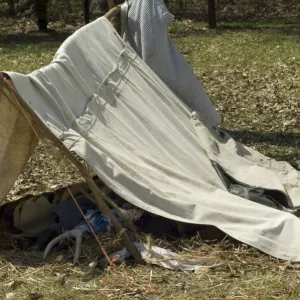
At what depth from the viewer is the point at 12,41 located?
20.4m

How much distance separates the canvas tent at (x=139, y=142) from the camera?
5.41 metres

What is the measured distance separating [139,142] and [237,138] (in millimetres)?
3421

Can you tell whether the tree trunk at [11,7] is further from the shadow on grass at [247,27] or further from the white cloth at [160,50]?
the white cloth at [160,50]

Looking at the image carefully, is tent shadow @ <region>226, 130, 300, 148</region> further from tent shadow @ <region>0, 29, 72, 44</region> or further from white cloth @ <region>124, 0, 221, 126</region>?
tent shadow @ <region>0, 29, 72, 44</region>

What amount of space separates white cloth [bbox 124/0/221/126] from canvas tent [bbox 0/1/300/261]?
0.56 feet

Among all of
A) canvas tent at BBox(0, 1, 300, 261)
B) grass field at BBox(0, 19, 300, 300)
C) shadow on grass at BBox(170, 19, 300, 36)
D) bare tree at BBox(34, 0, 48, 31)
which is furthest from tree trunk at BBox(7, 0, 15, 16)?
canvas tent at BBox(0, 1, 300, 261)

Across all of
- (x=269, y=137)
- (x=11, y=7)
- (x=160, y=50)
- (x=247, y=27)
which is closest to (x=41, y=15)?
(x=11, y=7)

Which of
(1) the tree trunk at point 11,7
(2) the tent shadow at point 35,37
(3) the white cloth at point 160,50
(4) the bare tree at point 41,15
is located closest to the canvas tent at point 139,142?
(3) the white cloth at point 160,50

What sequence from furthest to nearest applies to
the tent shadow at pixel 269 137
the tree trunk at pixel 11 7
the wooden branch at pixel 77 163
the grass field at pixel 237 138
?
the tree trunk at pixel 11 7
the tent shadow at pixel 269 137
the wooden branch at pixel 77 163
the grass field at pixel 237 138

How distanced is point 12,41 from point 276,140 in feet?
41.4

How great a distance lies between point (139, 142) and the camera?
6.14 meters

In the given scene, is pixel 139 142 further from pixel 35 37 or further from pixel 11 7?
pixel 11 7

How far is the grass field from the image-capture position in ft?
16.3

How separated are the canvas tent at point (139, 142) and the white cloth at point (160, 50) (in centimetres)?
17
